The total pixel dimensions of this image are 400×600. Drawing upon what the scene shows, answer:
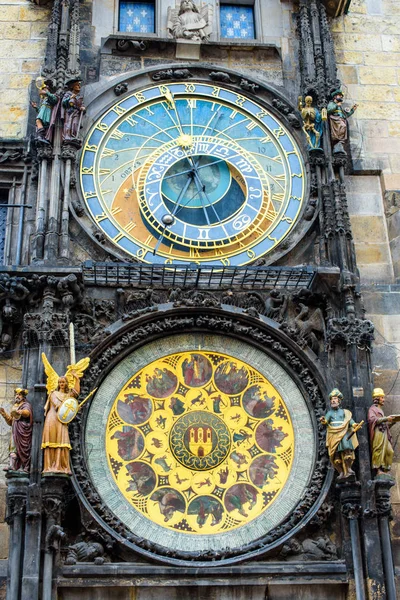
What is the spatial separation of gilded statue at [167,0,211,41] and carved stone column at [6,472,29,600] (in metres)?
6.67

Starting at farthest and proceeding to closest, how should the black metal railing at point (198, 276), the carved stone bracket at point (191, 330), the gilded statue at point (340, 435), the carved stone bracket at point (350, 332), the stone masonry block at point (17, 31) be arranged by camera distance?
the stone masonry block at point (17, 31)
the black metal railing at point (198, 276)
the carved stone bracket at point (350, 332)
the gilded statue at point (340, 435)
the carved stone bracket at point (191, 330)

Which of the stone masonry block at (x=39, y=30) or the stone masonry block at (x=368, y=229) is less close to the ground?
the stone masonry block at (x=39, y=30)

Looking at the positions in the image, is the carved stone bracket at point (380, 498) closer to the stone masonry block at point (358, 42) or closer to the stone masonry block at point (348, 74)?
the stone masonry block at point (348, 74)

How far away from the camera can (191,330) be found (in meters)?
12.4

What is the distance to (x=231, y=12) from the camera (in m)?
15.1

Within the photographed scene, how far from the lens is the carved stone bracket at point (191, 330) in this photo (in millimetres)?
11164

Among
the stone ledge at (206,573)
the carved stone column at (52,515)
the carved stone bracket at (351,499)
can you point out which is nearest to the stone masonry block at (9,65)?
the carved stone column at (52,515)

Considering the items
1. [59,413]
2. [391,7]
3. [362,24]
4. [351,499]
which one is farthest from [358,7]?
[59,413]

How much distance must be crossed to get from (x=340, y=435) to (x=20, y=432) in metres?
3.48

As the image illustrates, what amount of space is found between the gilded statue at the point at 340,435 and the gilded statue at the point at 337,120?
3652 millimetres

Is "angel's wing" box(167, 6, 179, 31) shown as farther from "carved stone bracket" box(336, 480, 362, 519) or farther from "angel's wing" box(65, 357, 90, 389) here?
"carved stone bracket" box(336, 480, 362, 519)

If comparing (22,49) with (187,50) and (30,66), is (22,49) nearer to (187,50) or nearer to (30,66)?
(30,66)

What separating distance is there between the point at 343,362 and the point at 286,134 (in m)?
3.50

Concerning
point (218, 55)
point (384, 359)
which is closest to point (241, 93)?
point (218, 55)
